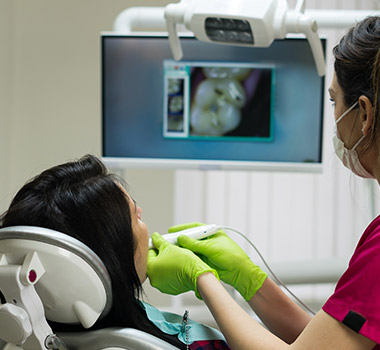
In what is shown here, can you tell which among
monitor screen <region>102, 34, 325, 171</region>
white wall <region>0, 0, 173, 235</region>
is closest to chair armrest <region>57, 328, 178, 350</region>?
monitor screen <region>102, 34, 325, 171</region>

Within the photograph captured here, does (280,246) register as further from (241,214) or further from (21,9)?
(21,9)

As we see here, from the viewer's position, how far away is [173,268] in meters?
1.29

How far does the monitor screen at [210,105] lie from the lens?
2238 mm

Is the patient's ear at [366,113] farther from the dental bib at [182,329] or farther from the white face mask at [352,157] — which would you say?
the dental bib at [182,329]

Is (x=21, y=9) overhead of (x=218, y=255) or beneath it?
overhead

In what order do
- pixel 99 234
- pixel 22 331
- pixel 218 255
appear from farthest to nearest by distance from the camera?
pixel 218 255
pixel 99 234
pixel 22 331

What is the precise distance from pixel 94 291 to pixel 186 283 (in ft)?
1.17

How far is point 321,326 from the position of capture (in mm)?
1010

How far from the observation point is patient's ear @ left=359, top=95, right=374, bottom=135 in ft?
3.58

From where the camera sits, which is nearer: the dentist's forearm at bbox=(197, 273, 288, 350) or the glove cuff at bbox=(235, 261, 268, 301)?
the dentist's forearm at bbox=(197, 273, 288, 350)

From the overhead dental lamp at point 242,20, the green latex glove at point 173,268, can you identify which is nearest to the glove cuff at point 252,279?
the green latex glove at point 173,268

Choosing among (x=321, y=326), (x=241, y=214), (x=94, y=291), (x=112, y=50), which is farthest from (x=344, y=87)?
(x=241, y=214)

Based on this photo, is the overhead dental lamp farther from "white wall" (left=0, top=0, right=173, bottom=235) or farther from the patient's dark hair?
"white wall" (left=0, top=0, right=173, bottom=235)

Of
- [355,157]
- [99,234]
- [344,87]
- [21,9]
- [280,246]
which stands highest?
[21,9]
